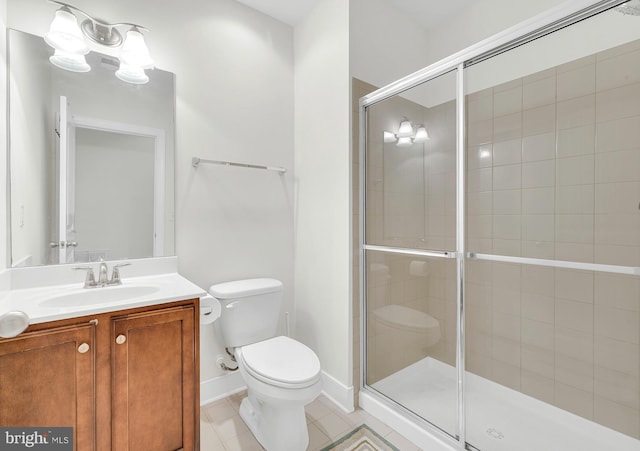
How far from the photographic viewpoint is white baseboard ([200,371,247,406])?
1.94 m

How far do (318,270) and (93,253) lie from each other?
Answer: 131cm

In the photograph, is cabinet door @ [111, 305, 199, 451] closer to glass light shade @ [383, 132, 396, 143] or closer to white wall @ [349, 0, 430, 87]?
glass light shade @ [383, 132, 396, 143]

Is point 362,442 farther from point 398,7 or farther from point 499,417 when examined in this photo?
point 398,7

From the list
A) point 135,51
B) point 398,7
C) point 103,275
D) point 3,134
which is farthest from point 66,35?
point 398,7

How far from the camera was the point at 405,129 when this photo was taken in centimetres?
191

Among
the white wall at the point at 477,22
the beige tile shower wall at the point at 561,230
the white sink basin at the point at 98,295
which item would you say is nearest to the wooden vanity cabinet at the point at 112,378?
the white sink basin at the point at 98,295

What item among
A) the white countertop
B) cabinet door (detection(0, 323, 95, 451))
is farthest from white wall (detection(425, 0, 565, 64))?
cabinet door (detection(0, 323, 95, 451))

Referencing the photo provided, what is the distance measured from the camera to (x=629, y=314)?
1.35 meters

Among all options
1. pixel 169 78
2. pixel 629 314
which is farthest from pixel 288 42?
pixel 629 314

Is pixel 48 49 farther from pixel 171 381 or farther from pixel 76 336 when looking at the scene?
pixel 171 381

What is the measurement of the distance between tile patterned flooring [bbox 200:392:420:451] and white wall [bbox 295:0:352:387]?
20 cm

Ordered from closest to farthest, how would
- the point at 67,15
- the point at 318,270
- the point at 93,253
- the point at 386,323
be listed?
the point at 67,15
the point at 93,253
the point at 386,323
the point at 318,270

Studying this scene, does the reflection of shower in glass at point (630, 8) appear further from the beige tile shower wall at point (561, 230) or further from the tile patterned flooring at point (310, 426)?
the tile patterned flooring at point (310, 426)

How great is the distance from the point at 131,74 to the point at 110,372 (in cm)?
151
